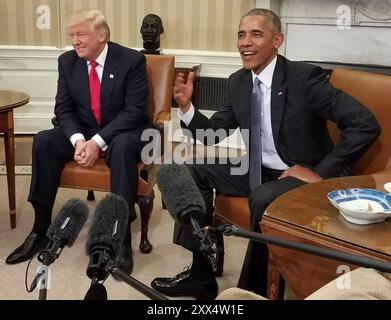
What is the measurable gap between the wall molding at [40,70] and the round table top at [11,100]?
189cm

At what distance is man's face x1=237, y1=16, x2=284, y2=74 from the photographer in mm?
2252

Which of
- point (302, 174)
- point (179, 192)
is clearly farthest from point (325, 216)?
point (179, 192)

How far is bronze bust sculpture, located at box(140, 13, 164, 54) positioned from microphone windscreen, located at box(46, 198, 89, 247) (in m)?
3.26

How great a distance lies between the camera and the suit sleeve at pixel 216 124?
2309 mm

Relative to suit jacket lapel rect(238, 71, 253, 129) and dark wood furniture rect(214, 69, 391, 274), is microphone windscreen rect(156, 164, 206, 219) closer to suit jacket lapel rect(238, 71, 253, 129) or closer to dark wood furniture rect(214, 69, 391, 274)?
dark wood furniture rect(214, 69, 391, 274)

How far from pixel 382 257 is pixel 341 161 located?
84cm

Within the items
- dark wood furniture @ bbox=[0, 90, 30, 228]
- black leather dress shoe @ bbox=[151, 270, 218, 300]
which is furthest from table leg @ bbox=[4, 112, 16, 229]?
black leather dress shoe @ bbox=[151, 270, 218, 300]

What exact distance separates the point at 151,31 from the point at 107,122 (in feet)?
5.42

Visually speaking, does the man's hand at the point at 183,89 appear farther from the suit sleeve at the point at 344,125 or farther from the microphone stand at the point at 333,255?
the microphone stand at the point at 333,255

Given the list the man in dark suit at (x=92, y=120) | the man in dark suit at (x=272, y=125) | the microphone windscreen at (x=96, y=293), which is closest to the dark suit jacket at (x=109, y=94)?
the man in dark suit at (x=92, y=120)

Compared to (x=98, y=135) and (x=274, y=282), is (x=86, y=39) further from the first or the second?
(x=274, y=282)

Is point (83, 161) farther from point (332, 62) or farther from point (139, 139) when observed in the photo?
point (332, 62)

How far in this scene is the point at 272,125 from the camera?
224cm
